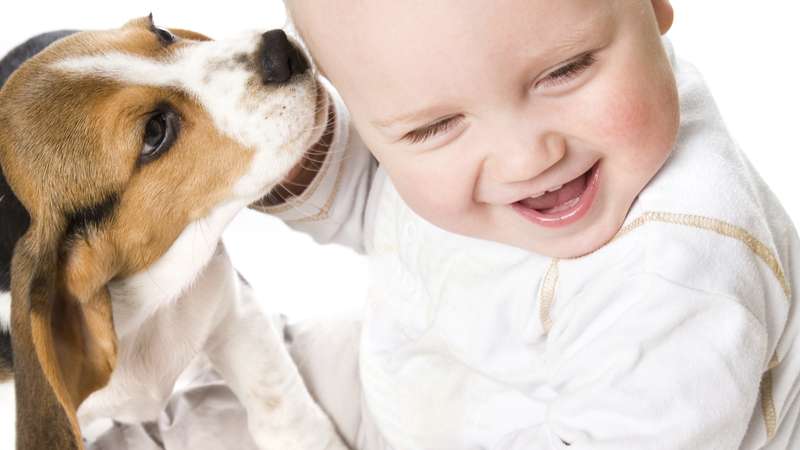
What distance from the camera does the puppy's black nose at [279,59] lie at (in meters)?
1.64

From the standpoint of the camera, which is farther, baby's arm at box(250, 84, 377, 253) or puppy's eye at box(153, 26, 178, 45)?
baby's arm at box(250, 84, 377, 253)

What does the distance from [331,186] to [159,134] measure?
15.5 inches

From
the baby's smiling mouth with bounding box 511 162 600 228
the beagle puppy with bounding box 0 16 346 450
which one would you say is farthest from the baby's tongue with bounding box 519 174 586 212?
the beagle puppy with bounding box 0 16 346 450

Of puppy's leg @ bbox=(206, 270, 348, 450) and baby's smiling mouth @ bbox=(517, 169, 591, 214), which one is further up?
baby's smiling mouth @ bbox=(517, 169, 591, 214)

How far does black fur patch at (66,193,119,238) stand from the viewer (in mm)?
1620

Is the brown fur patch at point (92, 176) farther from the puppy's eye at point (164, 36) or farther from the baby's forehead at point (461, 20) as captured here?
the baby's forehead at point (461, 20)

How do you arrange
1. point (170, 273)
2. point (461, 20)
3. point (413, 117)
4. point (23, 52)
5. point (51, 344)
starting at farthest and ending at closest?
1. point (23, 52)
2. point (170, 273)
3. point (51, 344)
4. point (413, 117)
5. point (461, 20)

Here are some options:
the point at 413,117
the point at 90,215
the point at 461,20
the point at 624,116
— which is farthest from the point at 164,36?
the point at 624,116

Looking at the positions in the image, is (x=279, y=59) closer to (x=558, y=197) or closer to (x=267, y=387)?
(x=558, y=197)

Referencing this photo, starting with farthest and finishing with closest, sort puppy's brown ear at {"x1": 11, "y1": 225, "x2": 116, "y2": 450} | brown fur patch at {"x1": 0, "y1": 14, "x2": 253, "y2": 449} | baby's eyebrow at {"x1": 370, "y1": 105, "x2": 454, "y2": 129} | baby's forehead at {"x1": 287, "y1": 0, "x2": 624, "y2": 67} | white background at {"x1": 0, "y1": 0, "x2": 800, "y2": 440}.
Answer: white background at {"x1": 0, "y1": 0, "x2": 800, "y2": 440}
brown fur patch at {"x1": 0, "y1": 14, "x2": 253, "y2": 449}
puppy's brown ear at {"x1": 11, "y1": 225, "x2": 116, "y2": 450}
baby's eyebrow at {"x1": 370, "y1": 105, "x2": 454, "y2": 129}
baby's forehead at {"x1": 287, "y1": 0, "x2": 624, "y2": 67}

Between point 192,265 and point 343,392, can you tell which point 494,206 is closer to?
point 192,265

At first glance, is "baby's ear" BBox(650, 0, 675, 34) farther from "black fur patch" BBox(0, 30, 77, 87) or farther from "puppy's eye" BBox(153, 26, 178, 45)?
"black fur patch" BBox(0, 30, 77, 87)

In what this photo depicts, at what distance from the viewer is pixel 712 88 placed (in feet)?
8.33

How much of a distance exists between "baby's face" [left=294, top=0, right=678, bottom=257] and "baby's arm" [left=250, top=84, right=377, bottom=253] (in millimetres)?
474
